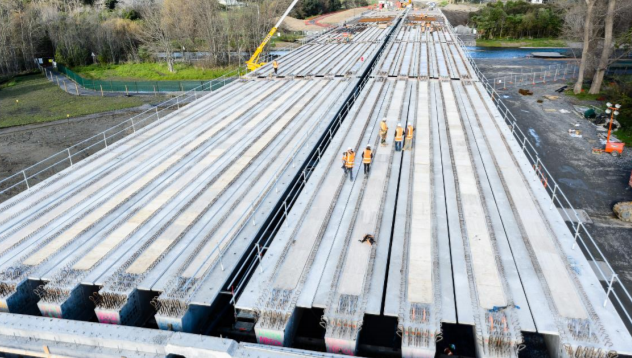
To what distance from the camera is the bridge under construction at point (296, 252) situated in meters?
8.35

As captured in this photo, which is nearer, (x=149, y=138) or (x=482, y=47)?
(x=149, y=138)

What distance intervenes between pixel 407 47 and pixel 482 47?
112 ft

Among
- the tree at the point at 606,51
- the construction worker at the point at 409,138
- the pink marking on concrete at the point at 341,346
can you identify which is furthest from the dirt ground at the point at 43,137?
the tree at the point at 606,51

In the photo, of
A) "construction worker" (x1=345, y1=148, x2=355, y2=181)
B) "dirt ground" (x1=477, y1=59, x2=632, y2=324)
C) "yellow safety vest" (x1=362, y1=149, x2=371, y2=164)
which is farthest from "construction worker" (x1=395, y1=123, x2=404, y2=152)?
"dirt ground" (x1=477, y1=59, x2=632, y2=324)

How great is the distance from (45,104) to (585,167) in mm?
42821

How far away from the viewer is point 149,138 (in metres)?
18.5

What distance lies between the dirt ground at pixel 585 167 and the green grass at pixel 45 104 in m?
32.3

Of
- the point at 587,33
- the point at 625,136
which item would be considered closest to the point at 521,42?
the point at 587,33

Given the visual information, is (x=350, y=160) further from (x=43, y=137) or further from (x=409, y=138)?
(x=43, y=137)

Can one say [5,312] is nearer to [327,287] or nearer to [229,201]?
[229,201]

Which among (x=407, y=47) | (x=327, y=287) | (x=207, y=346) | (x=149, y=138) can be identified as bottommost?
(x=207, y=346)

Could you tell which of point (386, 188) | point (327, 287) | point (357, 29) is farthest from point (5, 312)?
point (357, 29)

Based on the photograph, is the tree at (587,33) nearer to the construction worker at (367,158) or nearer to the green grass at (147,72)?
the construction worker at (367,158)

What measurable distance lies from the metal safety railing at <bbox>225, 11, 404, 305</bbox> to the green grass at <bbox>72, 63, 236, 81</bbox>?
88.2ft
